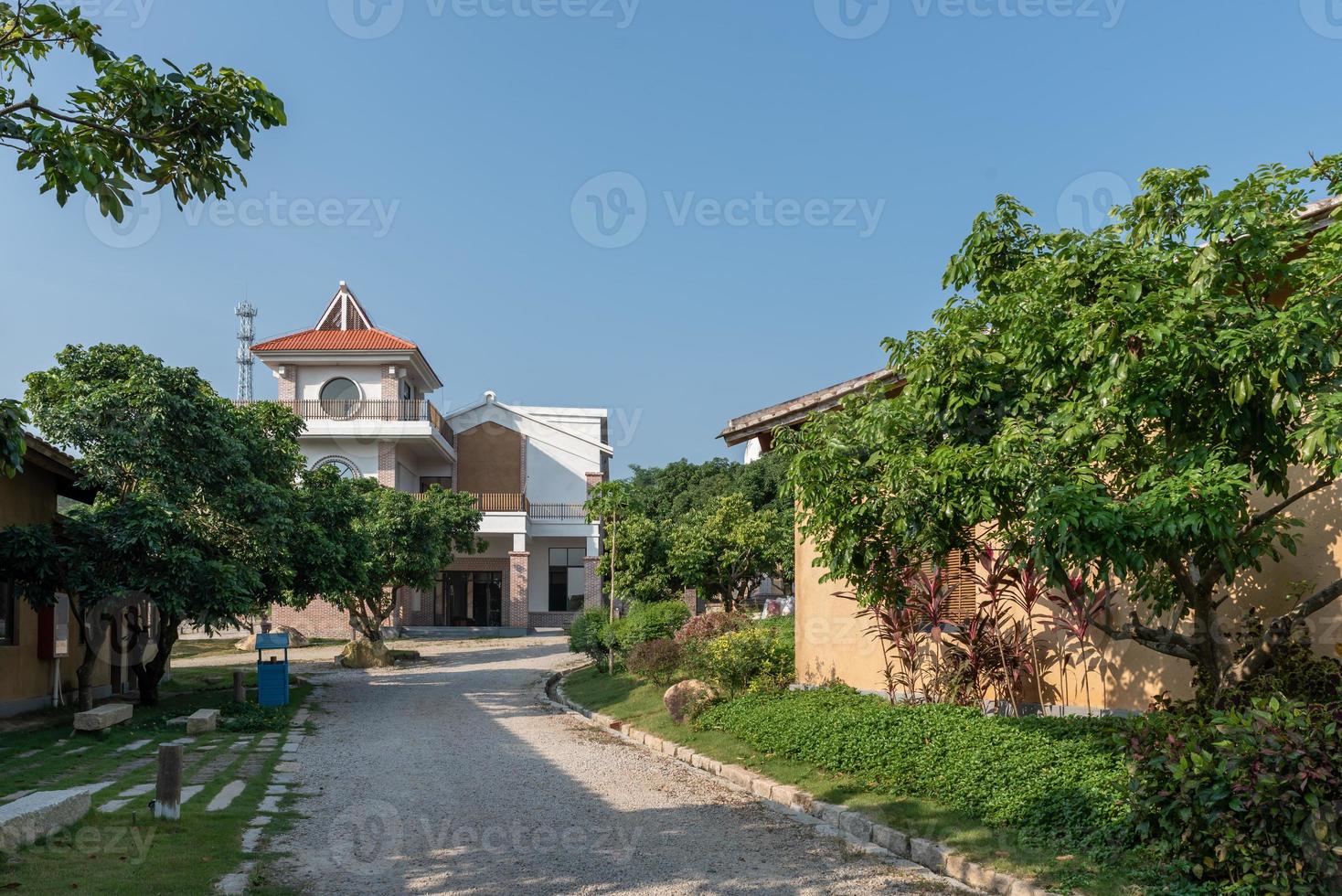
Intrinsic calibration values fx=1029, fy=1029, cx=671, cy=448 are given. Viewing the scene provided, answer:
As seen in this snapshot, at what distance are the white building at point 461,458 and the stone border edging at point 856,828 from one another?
28867 millimetres

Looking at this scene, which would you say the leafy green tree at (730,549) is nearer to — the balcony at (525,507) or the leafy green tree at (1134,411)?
the balcony at (525,507)

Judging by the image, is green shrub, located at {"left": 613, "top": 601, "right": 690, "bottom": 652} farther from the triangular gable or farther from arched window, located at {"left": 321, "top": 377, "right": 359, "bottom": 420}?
the triangular gable

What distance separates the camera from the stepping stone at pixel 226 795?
29.9 feet

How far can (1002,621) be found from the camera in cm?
1073

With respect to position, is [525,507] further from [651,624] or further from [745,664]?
[745,664]

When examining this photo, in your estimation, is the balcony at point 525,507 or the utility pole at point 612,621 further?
the balcony at point 525,507

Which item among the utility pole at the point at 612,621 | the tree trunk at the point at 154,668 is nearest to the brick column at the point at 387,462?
the utility pole at the point at 612,621

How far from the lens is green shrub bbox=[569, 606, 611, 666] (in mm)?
22170

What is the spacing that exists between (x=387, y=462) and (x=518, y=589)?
25.2ft

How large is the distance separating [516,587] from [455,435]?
8395mm

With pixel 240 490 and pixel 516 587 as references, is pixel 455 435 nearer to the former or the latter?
pixel 516 587

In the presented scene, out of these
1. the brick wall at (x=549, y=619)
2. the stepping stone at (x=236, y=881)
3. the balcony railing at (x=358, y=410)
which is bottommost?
the brick wall at (x=549, y=619)

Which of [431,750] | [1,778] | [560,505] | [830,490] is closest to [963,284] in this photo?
[830,490]

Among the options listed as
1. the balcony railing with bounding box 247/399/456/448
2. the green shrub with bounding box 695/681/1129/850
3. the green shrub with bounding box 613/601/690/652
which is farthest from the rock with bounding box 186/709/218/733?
the balcony railing with bounding box 247/399/456/448
